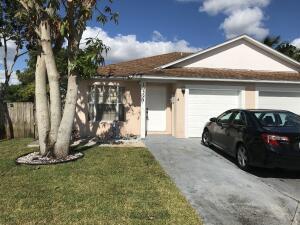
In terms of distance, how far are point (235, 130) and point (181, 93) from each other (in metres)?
5.51

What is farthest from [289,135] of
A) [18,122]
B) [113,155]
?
[18,122]

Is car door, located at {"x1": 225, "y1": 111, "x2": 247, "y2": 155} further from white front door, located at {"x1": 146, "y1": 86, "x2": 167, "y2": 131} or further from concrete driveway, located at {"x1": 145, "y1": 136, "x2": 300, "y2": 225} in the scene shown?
white front door, located at {"x1": 146, "y1": 86, "x2": 167, "y2": 131}

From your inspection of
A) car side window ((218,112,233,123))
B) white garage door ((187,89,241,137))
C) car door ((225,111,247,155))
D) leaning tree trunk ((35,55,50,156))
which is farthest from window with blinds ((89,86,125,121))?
car door ((225,111,247,155))

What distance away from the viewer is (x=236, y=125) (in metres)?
9.66

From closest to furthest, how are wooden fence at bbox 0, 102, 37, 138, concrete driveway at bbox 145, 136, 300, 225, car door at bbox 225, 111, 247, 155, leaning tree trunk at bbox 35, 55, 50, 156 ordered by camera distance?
concrete driveway at bbox 145, 136, 300, 225 < car door at bbox 225, 111, 247, 155 < leaning tree trunk at bbox 35, 55, 50, 156 < wooden fence at bbox 0, 102, 37, 138

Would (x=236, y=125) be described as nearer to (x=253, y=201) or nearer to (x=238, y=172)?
(x=238, y=172)

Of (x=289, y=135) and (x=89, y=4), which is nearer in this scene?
(x=289, y=135)

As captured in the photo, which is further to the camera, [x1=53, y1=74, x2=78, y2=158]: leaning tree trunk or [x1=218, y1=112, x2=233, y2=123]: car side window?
[x1=218, y1=112, x2=233, y2=123]: car side window

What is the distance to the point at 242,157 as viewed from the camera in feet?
29.9

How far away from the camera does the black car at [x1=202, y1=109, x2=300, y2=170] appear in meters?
7.90

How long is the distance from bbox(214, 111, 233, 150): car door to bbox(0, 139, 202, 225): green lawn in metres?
2.26

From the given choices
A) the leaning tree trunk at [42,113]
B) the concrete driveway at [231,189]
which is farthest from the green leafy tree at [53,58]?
the concrete driveway at [231,189]

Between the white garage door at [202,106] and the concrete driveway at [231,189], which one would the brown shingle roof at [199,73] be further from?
the concrete driveway at [231,189]

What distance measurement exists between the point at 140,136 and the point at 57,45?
18.5 feet
